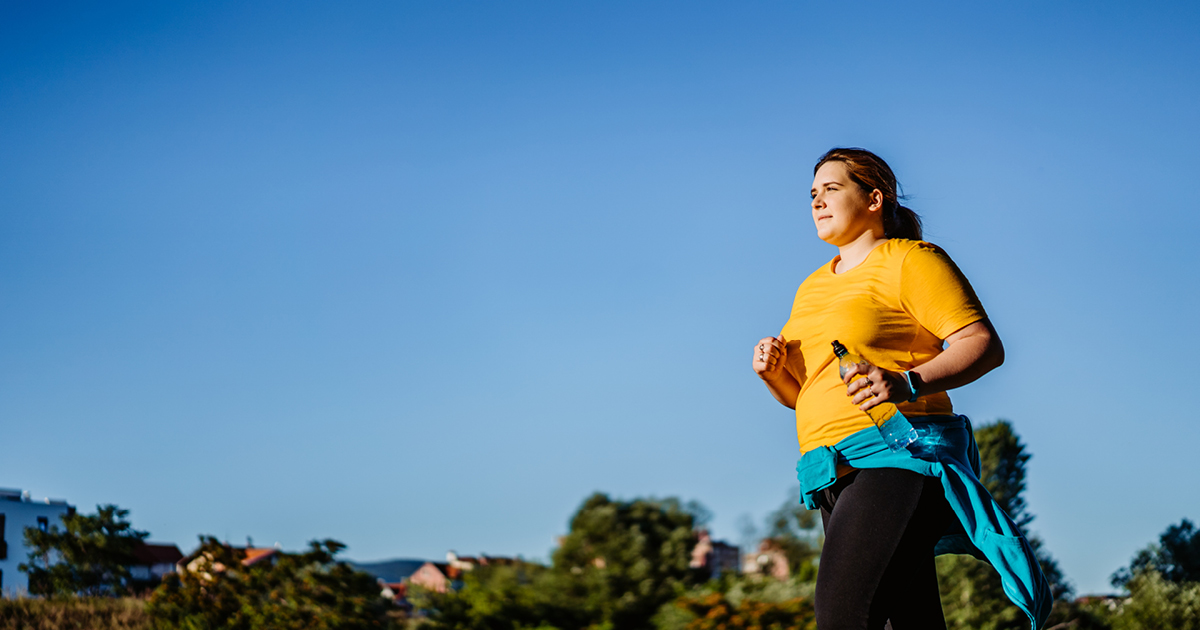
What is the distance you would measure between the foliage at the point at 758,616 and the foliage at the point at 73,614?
6090mm

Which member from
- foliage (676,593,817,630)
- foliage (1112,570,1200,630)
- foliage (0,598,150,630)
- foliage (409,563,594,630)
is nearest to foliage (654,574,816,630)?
foliage (676,593,817,630)

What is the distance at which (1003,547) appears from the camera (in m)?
1.87

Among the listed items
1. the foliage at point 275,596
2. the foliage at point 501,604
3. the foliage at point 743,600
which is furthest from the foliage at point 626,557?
the foliage at point 275,596

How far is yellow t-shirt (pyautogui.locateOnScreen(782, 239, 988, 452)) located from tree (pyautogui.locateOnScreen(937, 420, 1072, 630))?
7.05 metres

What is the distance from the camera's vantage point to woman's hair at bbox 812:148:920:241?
2.33 m

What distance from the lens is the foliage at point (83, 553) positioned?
437 inches

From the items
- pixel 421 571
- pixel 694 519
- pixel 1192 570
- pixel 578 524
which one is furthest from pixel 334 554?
pixel 1192 570

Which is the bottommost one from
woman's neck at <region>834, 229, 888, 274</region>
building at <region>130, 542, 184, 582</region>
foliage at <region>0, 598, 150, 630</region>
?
woman's neck at <region>834, 229, 888, 274</region>

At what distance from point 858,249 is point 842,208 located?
0.11 m

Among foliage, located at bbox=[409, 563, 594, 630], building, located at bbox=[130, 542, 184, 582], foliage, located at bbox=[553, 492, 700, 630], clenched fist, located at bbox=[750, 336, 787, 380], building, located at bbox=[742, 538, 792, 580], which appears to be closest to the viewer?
clenched fist, located at bbox=[750, 336, 787, 380]

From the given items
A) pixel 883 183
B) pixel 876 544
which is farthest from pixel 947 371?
pixel 883 183

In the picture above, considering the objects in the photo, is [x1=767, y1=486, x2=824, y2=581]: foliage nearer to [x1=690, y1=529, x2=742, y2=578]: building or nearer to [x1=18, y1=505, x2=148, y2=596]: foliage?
[x1=690, y1=529, x2=742, y2=578]: building

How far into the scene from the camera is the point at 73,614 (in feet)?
32.8

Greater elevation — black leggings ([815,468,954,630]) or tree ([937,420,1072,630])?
tree ([937,420,1072,630])
